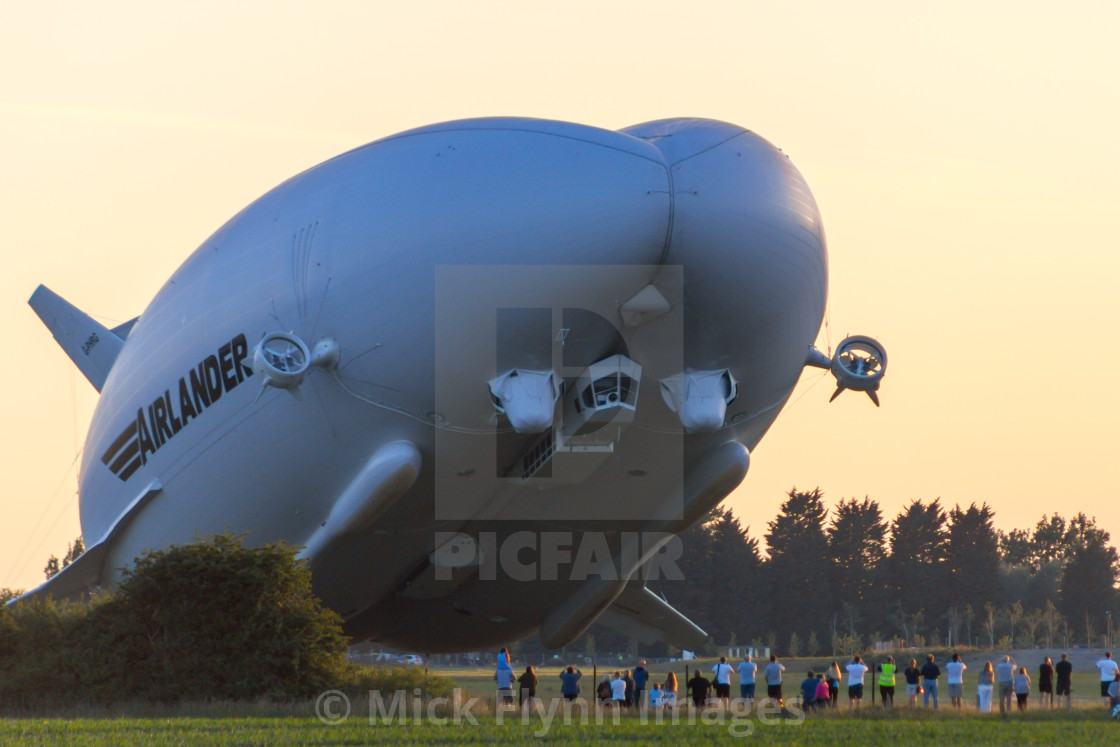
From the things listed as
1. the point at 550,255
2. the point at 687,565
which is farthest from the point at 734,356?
the point at 687,565

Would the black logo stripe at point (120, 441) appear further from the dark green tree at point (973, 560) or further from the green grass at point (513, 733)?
the dark green tree at point (973, 560)

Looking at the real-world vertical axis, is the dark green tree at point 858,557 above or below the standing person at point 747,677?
above

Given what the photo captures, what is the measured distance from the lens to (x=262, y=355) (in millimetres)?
27562

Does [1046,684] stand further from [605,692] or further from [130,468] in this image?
[130,468]

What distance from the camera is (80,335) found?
4569 cm

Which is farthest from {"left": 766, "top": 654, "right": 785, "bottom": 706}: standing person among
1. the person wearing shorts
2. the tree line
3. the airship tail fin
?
the tree line

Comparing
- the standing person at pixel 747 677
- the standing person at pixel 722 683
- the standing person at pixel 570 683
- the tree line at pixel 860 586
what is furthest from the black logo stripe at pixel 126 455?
the tree line at pixel 860 586

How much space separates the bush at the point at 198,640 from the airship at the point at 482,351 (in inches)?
101

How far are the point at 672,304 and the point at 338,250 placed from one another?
668 cm

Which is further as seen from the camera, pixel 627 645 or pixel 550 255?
pixel 627 645

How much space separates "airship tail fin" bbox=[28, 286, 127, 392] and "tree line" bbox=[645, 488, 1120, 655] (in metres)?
61.2

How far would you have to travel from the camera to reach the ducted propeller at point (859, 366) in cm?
3022

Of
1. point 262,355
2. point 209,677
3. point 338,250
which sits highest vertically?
point 338,250

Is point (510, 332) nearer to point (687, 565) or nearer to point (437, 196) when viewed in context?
point (437, 196)
